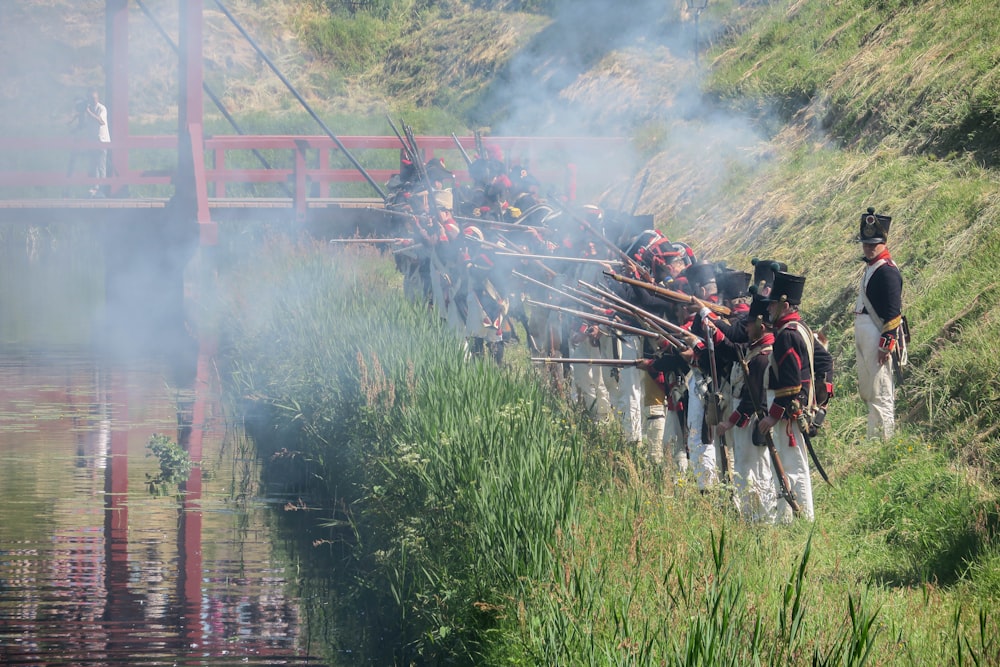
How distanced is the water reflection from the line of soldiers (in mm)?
2845

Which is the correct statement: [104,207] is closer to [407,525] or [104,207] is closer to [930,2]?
[930,2]

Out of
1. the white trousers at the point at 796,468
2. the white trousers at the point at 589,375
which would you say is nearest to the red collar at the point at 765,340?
the white trousers at the point at 796,468

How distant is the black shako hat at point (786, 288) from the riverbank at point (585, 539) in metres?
1.43

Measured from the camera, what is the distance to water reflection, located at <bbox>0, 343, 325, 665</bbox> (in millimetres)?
9672

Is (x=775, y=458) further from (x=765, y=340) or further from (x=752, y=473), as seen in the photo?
(x=765, y=340)

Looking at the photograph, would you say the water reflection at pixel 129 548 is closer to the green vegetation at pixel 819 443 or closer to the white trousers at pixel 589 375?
the green vegetation at pixel 819 443

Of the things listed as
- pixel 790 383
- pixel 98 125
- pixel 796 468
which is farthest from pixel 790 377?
pixel 98 125

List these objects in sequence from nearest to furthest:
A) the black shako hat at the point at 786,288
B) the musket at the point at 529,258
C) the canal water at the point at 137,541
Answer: the black shako hat at the point at 786,288 < the canal water at the point at 137,541 < the musket at the point at 529,258

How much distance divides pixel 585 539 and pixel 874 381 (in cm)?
517

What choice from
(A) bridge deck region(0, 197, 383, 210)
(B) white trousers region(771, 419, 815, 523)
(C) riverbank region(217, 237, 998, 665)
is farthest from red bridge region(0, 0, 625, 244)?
(B) white trousers region(771, 419, 815, 523)

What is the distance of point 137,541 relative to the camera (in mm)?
12055

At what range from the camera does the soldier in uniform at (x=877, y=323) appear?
11797 mm

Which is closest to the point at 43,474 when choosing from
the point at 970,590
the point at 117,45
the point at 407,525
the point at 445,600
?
the point at 407,525

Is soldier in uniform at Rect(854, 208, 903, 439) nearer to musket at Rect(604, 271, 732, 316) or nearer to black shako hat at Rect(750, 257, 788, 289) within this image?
black shako hat at Rect(750, 257, 788, 289)
